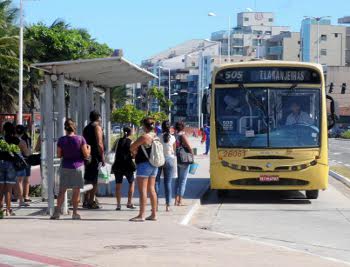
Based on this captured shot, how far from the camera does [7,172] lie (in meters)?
14.2

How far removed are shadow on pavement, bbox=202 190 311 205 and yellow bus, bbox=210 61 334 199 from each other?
74 cm

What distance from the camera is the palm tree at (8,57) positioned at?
45938 mm

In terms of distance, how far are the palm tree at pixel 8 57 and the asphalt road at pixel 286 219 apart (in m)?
27.1

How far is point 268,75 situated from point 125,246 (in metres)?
8.61

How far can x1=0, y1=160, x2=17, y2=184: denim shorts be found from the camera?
1417 centimetres

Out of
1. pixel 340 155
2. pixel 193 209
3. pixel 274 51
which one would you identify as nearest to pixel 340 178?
pixel 193 209

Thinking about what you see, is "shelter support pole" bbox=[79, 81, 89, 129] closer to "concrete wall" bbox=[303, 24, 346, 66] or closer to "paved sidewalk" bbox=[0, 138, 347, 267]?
"paved sidewalk" bbox=[0, 138, 347, 267]

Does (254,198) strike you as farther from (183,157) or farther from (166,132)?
(166,132)

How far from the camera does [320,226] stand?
1462 centimetres

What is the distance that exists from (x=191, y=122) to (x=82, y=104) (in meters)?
139

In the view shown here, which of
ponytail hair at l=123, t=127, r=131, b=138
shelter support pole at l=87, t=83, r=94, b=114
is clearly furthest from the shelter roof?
ponytail hair at l=123, t=127, r=131, b=138

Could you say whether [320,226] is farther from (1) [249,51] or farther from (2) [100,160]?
(1) [249,51]

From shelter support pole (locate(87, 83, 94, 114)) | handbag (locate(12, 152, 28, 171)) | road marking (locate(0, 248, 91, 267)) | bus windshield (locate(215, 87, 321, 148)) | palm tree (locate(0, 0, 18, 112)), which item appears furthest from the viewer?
palm tree (locate(0, 0, 18, 112))

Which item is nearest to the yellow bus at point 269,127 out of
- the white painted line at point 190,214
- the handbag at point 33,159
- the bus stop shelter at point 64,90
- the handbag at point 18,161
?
the white painted line at point 190,214
